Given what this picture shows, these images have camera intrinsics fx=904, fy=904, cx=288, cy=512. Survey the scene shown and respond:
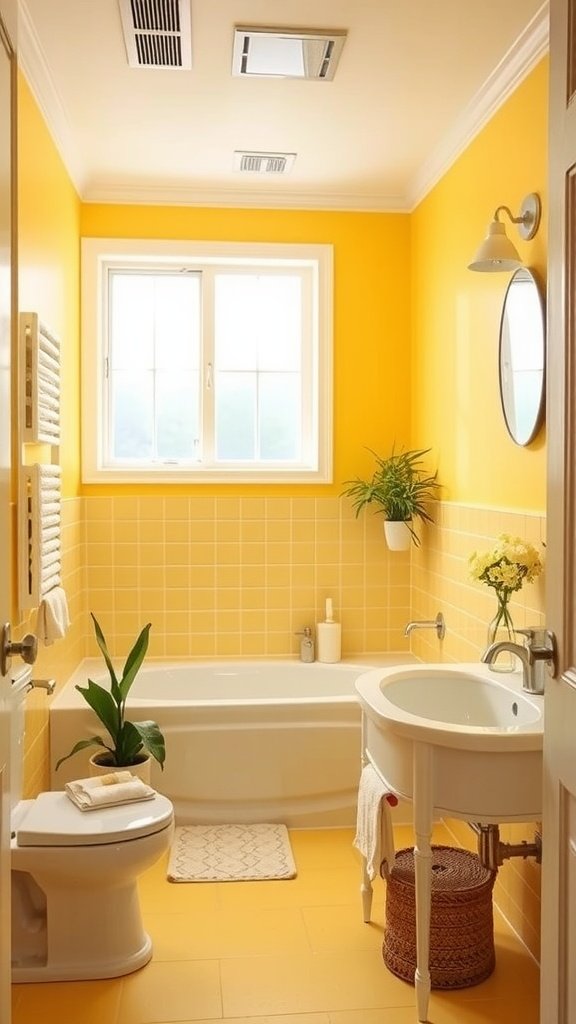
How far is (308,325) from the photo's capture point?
448 cm

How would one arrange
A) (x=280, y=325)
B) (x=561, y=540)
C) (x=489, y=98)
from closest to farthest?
(x=561, y=540)
(x=489, y=98)
(x=280, y=325)

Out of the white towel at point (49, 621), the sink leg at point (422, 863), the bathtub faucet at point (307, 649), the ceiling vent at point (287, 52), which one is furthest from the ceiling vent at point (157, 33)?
the bathtub faucet at point (307, 649)

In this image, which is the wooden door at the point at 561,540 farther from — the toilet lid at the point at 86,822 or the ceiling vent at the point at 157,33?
the ceiling vent at the point at 157,33

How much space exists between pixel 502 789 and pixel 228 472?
2.47m

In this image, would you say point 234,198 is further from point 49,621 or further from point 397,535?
point 49,621

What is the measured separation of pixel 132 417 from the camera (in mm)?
4422

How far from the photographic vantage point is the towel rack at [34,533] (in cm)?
279

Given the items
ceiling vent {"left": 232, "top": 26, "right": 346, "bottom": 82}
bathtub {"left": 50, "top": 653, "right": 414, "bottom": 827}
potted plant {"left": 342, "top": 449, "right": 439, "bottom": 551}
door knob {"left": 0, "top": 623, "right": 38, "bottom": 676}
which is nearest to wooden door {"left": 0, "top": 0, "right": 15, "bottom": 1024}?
door knob {"left": 0, "top": 623, "right": 38, "bottom": 676}

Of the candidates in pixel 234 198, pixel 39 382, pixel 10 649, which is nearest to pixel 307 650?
pixel 39 382

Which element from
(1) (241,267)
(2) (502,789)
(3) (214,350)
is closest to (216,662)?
(3) (214,350)

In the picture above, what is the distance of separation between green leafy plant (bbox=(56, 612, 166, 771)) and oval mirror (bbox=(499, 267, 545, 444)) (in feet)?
4.90

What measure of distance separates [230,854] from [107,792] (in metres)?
0.87

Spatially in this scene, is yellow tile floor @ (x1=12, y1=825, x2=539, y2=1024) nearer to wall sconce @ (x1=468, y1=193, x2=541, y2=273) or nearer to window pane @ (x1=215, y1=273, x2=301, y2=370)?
wall sconce @ (x1=468, y1=193, x2=541, y2=273)

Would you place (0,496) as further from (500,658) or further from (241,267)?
(241,267)
